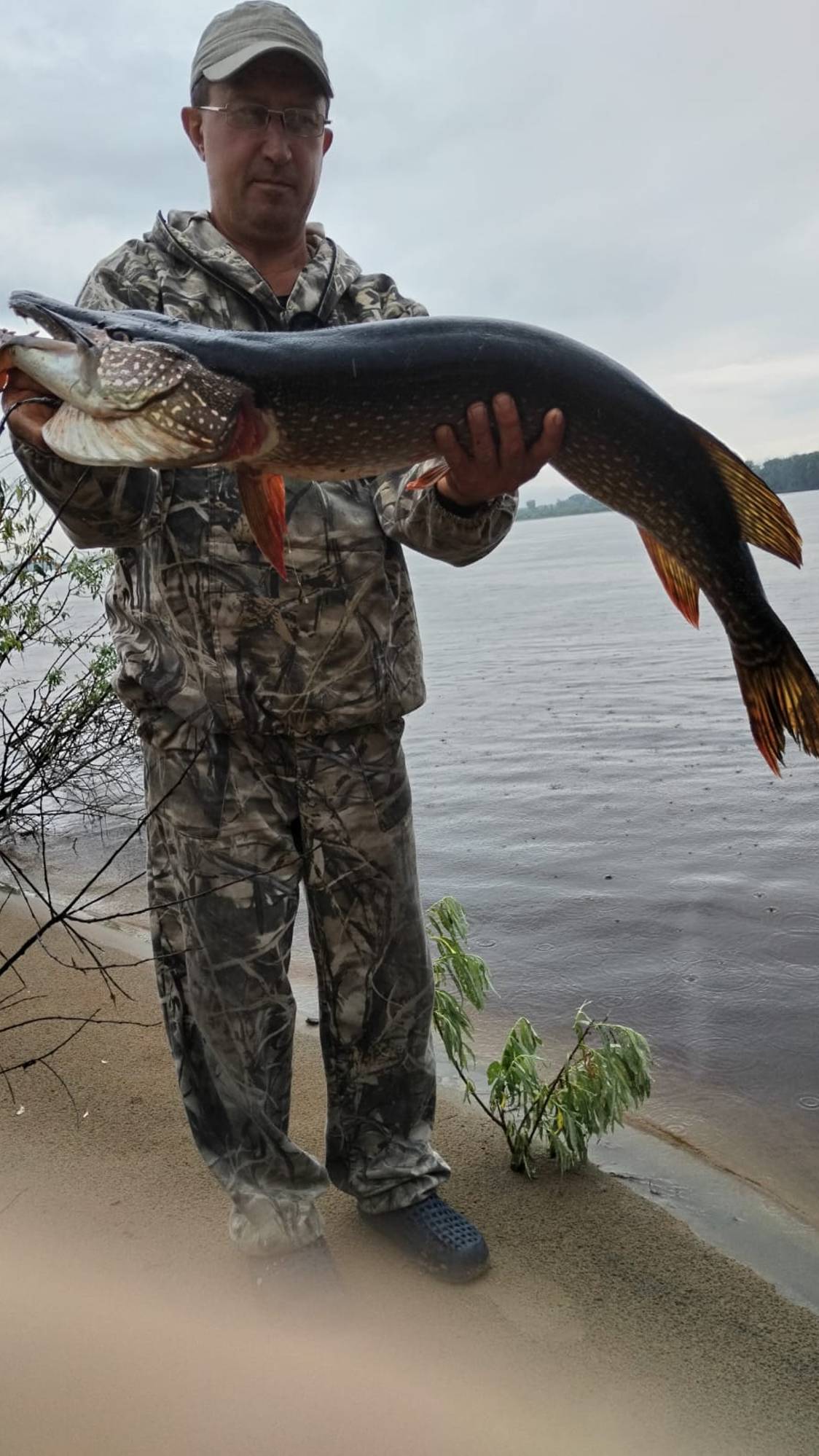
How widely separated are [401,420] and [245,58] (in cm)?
107

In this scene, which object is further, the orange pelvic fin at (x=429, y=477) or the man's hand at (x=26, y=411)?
the orange pelvic fin at (x=429, y=477)

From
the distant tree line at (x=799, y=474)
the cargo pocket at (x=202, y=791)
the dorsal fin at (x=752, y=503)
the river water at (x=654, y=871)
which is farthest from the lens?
the distant tree line at (x=799, y=474)

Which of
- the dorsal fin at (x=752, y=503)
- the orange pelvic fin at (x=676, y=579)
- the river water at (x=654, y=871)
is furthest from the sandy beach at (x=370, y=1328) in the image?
the dorsal fin at (x=752, y=503)

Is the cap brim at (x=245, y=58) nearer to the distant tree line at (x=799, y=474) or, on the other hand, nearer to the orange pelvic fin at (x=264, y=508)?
the orange pelvic fin at (x=264, y=508)

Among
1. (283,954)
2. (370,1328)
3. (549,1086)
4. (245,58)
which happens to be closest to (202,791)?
(283,954)

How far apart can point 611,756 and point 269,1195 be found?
7.17 meters

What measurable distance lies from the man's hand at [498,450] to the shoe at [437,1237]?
196 centimetres

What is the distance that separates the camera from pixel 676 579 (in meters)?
2.57

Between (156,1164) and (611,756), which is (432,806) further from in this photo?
(156,1164)

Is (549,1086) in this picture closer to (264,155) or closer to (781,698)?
(781,698)

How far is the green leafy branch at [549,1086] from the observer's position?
3.23 metres

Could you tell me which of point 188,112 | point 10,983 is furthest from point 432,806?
point 188,112

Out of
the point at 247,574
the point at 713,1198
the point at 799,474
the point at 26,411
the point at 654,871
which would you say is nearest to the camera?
the point at 26,411

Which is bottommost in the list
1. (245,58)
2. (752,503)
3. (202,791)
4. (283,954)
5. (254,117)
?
(283,954)
